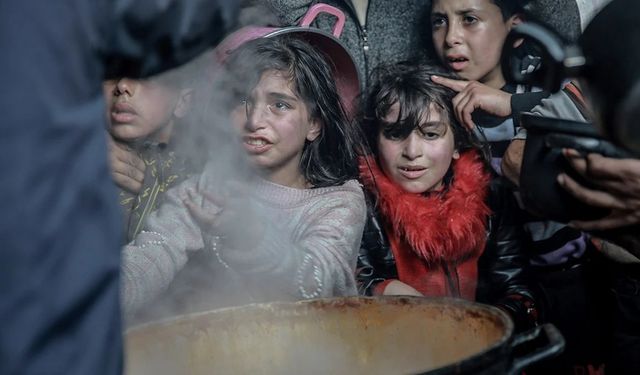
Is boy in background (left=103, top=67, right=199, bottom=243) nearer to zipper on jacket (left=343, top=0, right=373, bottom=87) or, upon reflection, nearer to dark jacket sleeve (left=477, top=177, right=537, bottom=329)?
zipper on jacket (left=343, top=0, right=373, bottom=87)

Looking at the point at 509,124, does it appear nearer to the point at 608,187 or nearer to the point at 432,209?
the point at 432,209

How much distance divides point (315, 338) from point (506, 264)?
1.30m

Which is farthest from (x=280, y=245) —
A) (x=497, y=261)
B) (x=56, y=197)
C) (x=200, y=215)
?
(x=56, y=197)

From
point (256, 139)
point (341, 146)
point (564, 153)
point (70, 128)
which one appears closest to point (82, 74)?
point (70, 128)

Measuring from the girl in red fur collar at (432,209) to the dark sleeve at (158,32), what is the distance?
6.37 ft

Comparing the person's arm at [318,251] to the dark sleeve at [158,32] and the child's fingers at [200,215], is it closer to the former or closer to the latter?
the child's fingers at [200,215]

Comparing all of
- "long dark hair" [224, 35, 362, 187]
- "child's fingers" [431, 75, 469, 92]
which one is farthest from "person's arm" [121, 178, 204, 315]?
"child's fingers" [431, 75, 469, 92]

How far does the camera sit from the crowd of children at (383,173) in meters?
3.08

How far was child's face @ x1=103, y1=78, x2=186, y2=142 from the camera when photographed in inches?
125

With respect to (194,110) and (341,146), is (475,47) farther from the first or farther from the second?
(194,110)

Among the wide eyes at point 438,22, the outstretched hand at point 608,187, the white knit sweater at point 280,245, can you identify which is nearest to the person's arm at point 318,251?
the white knit sweater at point 280,245

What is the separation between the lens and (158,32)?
4.20 ft

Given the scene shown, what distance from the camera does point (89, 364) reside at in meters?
1.12

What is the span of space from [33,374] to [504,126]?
8.33 feet
